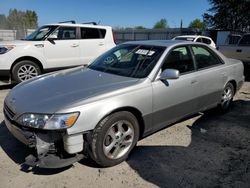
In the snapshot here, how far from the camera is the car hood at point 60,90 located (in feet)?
9.84

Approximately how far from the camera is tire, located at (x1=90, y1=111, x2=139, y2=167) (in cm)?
304

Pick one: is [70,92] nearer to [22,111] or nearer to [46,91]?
[46,91]

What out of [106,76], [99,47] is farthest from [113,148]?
[99,47]

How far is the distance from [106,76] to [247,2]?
2986 cm

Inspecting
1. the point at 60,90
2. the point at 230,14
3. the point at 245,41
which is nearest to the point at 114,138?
the point at 60,90

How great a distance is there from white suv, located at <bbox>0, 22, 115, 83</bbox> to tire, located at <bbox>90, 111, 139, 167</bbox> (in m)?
4.70

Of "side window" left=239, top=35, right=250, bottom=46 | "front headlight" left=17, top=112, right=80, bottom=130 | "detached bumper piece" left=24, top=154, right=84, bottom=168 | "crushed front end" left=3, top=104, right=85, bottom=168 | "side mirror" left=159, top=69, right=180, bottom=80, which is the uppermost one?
"side window" left=239, top=35, right=250, bottom=46

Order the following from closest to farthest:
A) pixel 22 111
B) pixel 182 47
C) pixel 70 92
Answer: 1. pixel 22 111
2. pixel 70 92
3. pixel 182 47

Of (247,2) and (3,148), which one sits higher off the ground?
(247,2)

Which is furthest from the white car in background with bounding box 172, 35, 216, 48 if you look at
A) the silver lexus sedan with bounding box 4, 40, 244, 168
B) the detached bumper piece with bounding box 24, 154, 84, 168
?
the detached bumper piece with bounding box 24, 154, 84, 168

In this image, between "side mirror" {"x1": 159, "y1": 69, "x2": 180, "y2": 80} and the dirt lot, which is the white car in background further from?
"side mirror" {"x1": 159, "y1": 69, "x2": 180, "y2": 80}

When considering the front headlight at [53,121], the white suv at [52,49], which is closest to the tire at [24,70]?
the white suv at [52,49]

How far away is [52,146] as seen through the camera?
2.88 m

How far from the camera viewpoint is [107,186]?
2.95 meters
